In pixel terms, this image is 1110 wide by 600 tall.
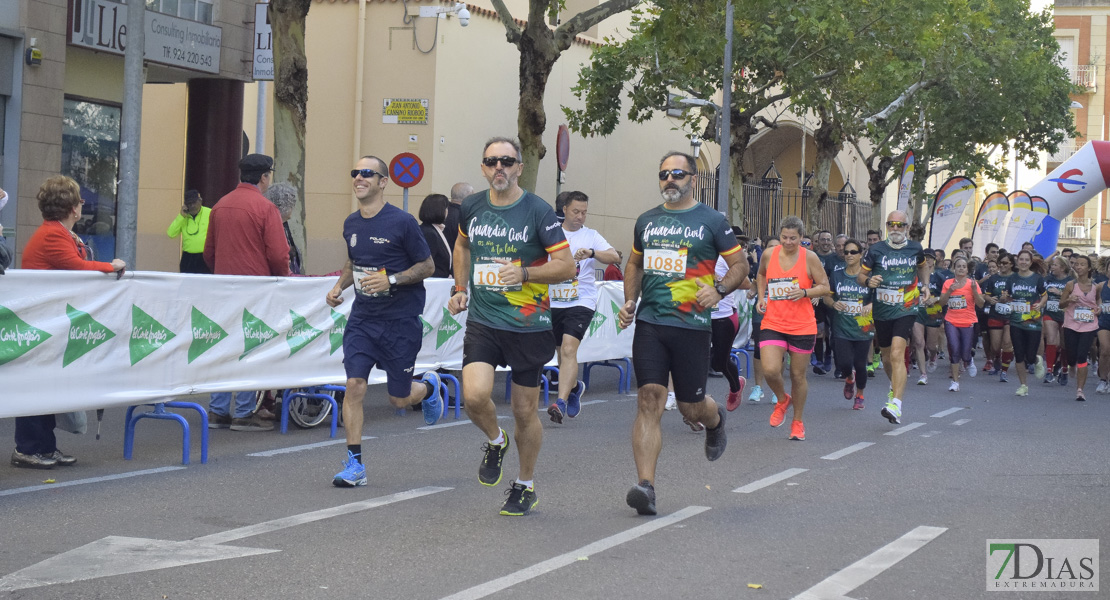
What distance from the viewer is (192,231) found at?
45.4 feet

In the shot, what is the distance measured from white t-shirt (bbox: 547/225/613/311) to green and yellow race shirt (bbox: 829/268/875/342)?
131 inches

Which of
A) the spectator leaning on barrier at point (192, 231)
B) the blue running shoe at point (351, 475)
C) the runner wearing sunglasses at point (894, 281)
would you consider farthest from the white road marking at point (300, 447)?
the runner wearing sunglasses at point (894, 281)

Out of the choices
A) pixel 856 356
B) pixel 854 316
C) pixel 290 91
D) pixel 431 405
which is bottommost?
pixel 431 405

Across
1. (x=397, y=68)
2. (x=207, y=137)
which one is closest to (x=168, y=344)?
(x=207, y=137)

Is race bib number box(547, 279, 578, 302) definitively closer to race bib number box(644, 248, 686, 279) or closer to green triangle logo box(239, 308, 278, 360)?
green triangle logo box(239, 308, 278, 360)

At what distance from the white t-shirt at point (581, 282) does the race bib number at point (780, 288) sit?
1.40 m

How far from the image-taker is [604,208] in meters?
31.8

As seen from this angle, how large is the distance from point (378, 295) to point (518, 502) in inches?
65.9

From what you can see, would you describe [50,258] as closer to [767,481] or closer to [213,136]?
[767,481]

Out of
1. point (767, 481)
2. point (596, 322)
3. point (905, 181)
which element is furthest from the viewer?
point (905, 181)

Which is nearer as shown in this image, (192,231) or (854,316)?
(192,231)

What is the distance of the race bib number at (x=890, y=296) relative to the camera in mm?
13469

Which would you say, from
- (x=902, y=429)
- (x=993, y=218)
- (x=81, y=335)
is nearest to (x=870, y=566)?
(x=81, y=335)

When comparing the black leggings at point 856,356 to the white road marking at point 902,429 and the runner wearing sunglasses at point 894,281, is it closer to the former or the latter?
the runner wearing sunglasses at point 894,281
